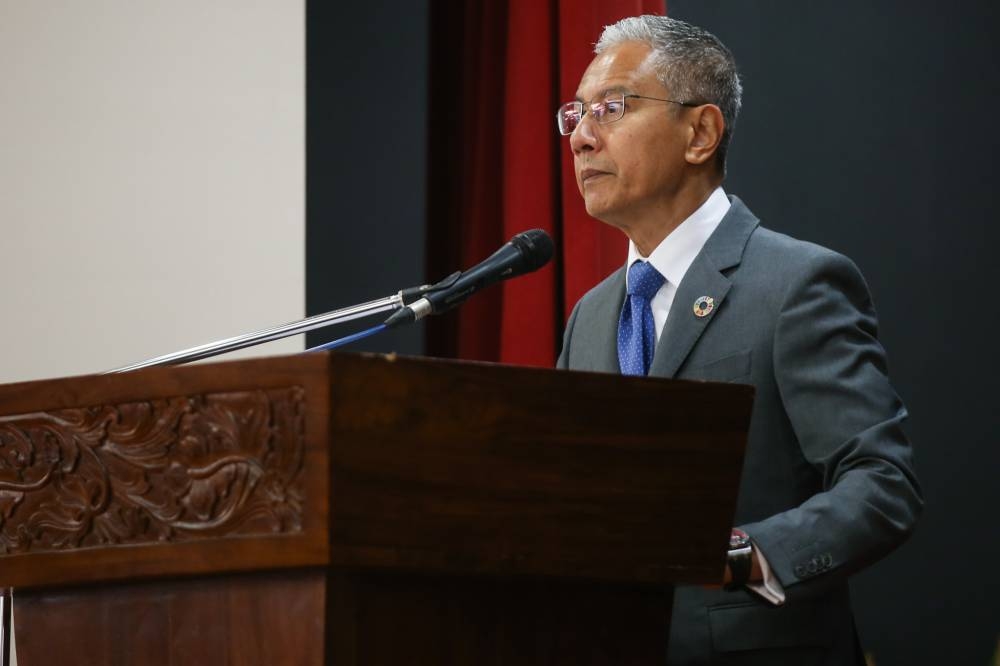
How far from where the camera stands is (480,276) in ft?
5.38

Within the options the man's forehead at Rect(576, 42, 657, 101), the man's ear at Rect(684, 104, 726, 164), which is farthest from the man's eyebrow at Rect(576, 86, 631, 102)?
the man's ear at Rect(684, 104, 726, 164)

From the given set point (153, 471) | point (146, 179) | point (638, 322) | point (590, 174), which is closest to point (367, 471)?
point (153, 471)

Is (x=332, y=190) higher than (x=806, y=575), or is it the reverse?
(x=332, y=190)

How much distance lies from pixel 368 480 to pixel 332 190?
6.68 ft

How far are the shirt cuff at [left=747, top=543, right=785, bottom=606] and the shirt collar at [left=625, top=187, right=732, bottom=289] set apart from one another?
24.3 inches

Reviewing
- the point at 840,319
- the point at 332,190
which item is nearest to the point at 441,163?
the point at 332,190

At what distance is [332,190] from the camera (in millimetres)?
3070

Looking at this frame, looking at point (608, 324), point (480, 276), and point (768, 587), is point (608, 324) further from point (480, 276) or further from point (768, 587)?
point (768, 587)

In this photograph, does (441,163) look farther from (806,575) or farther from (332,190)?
(806,575)

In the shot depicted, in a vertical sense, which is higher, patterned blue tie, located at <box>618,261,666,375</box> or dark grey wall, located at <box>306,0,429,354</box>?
dark grey wall, located at <box>306,0,429,354</box>

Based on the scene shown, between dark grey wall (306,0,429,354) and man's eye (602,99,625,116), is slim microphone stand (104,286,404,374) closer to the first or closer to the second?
man's eye (602,99,625,116)

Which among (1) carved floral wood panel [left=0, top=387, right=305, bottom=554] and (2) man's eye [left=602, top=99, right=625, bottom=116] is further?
(2) man's eye [left=602, top=99, right=625, bottom=116]

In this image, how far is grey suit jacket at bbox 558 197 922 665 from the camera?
1.59 m

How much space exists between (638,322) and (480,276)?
1.52 feet
